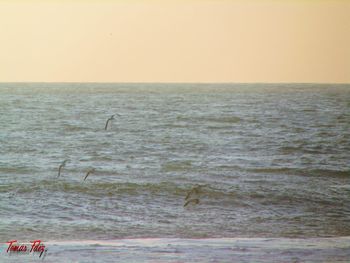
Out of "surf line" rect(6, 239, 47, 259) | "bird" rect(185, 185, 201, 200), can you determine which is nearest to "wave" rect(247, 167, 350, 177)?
"bird" rect(185, 185, 201, 200)

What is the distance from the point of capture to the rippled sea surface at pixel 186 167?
5.03m

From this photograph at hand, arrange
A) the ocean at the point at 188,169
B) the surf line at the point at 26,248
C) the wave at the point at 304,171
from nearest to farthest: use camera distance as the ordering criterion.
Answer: the surf line at the point at 26,248 → the ocean at the point at 188,169 → the wave at the point at 304,171

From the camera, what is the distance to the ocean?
4961 millimetres

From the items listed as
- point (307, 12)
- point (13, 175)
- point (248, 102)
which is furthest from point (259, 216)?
point (13, 175)

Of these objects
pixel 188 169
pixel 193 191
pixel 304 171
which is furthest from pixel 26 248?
pixel 304 171

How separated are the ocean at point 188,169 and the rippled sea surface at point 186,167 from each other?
0.01 m

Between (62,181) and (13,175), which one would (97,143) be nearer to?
(62,181)

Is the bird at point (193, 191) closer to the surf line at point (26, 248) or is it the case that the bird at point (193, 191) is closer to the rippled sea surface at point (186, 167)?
the rippled sea surface at point (186, 167)

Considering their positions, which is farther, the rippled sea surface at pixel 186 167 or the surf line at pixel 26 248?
the rippled sea surface at pixel 186 167

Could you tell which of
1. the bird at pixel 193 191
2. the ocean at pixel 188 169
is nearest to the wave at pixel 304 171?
the ocean at pixel 188 169

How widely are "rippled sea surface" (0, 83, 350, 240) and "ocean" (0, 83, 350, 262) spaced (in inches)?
0.6

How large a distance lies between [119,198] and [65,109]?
54.3 inches

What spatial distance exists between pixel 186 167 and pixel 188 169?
0.08 m

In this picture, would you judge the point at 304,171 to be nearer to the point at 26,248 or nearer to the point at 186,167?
the point at 186,167
